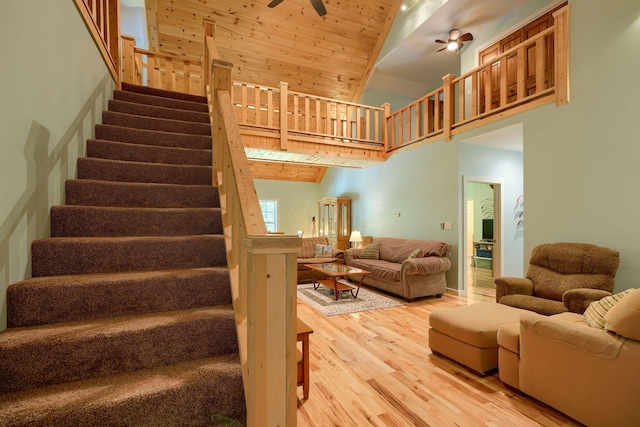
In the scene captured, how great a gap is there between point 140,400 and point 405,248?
4.81m

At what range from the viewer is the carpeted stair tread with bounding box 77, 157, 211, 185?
7.26 feet

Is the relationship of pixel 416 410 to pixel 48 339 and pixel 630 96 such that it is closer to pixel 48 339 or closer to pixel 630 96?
pixel 48 339

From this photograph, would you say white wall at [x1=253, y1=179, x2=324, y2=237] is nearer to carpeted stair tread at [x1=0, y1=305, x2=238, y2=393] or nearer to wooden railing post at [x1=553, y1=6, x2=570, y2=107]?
wooden railing post at [x1=553, y1=6, x2=570, y2=107]

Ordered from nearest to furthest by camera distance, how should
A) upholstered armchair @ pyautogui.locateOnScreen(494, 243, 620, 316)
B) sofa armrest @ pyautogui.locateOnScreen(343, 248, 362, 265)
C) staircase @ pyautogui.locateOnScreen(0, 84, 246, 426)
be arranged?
staircase @ pyautogui.locateOnScreen(0, 84, 246, 426)
upholstered armchair @ pyautogui.locateOnScreen(494, 243, 620, 316)
sofa armrest @ pyautogui.locateOnScreen(343, 248, 362, 265)

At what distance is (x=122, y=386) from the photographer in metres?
1.17

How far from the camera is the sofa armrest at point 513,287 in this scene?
10.0 ft

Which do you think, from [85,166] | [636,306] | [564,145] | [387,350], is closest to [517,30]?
[564,145]

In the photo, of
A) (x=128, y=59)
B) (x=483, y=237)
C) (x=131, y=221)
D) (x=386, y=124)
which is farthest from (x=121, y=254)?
(x=483, y=237)

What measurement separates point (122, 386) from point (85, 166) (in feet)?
5.76

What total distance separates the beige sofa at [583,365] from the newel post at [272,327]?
175 cm

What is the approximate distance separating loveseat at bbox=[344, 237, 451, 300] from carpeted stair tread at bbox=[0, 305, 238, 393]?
3.37 m

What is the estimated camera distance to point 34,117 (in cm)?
157

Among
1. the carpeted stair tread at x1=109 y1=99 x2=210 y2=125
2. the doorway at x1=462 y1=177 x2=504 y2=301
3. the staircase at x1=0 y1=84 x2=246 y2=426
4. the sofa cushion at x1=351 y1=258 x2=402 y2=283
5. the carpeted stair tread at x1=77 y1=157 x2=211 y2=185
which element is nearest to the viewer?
the staircase at x1=0 y1=84 x2=246 y2=426

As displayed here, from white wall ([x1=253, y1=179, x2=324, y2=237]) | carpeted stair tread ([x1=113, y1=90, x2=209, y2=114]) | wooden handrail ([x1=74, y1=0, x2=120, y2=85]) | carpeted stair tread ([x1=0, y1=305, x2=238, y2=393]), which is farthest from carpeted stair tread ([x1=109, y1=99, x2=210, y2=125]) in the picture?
white wall ([x1=253, y1=179, x2=324, y2=237])
